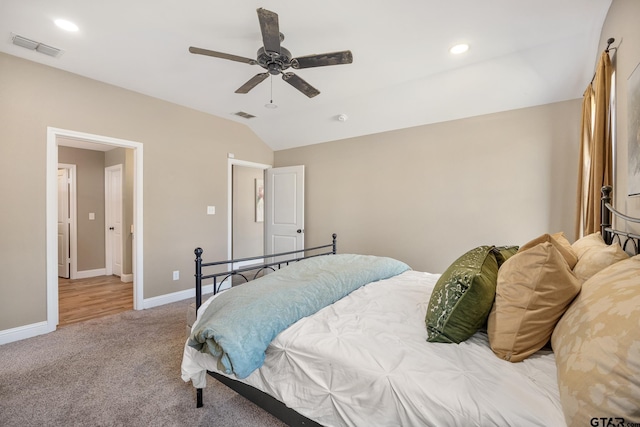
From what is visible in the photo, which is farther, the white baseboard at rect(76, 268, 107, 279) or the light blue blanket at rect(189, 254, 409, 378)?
the white baseboard at rect(76, 268, 107, 279)

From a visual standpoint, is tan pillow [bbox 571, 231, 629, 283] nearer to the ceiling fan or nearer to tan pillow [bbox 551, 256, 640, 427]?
tan pillow [bbox 551, 256, 640, 427]

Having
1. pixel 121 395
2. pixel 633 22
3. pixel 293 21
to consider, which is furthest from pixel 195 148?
pixel 633 22

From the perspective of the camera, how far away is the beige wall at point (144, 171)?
2.71m

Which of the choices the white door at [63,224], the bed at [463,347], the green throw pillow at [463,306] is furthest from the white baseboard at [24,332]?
the green throw pillow at [463,306]

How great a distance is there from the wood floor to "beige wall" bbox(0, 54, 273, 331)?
0.49 m

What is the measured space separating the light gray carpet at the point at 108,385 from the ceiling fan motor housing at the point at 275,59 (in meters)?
2.48

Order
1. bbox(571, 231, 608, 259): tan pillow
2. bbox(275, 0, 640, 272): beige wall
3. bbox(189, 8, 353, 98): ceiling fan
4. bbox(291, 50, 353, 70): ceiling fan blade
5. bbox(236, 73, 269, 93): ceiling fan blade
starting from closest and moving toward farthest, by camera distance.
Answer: bbox(571, 231, 608, 259): tan pillow < bbox(189, 8, 353, 98): ceiling fan < bbox(291, 50, 353, 70): ceiling fan blade < bbox(236, 73, 269, 93): ceiling fan blade < bbox(275, 0, 640, 272): beige wall

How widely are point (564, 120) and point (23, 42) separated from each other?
17.4 feet

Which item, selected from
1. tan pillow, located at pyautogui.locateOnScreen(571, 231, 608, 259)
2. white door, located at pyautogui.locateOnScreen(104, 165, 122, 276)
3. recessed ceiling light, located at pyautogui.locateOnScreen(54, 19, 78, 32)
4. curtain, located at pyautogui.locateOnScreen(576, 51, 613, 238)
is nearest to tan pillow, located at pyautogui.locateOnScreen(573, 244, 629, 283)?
tan pillow, located at pyautogui.locateOnScreen(571, 231, 608, 259)

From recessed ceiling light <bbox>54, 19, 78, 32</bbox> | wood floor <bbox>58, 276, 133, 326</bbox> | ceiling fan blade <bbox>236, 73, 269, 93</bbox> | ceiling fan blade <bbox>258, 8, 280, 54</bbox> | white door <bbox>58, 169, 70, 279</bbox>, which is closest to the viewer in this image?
ceiling fan blade <bbox>258, 8, 280, 54</bbox>

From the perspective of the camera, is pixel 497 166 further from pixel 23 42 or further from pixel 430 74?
pixel 23 42

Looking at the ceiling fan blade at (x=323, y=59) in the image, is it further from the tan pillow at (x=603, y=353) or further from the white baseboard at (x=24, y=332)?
the white baseboard at (x=24, y=332)

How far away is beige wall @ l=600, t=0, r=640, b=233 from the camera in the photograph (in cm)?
154

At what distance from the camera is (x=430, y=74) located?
3.06 m
